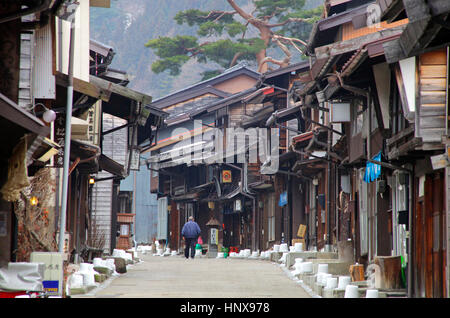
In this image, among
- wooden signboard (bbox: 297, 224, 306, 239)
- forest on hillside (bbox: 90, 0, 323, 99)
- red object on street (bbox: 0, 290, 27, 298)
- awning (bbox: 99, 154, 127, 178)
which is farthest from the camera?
forest on hillside (bbox: 90, 0, 323, 99)

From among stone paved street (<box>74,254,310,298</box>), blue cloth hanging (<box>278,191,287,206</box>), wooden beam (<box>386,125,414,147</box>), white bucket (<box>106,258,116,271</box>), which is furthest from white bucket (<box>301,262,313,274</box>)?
blue cloth hanging (<box>278,191,287,206</box>)

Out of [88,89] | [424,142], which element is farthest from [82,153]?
[424,142]

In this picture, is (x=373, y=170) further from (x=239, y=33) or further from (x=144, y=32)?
(x=144, y=32)

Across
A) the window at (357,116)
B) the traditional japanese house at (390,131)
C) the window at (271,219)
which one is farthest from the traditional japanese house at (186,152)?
the window at (357,116)

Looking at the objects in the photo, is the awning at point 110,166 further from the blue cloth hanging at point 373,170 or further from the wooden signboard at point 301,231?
the blue cloth hanging at point 373,170

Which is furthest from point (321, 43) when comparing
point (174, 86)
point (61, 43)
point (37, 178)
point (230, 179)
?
point (174, 86)

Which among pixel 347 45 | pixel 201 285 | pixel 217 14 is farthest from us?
pixel 217 14

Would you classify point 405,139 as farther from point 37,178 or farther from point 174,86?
point 174,86

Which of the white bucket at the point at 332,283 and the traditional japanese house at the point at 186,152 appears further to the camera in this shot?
the traditional japanese house at the point at 186,152

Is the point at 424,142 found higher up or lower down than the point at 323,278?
higher up

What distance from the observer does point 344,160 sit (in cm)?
2564

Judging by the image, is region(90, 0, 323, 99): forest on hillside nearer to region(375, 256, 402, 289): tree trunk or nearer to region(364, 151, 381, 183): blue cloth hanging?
region(364, 151, 381, 183): blue cloth hanging

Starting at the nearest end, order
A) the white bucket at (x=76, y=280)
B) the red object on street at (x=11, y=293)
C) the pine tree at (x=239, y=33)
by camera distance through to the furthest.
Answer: the red object on street at (x=11, y=293), the white bucket at (x=76, y=280), the pine tree at (x=239, y=33)

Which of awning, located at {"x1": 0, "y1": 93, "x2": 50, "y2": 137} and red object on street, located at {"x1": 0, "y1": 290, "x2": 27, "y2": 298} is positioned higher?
awning, located at {"x1": 0, "y1": 93, "x2": 50, "y2": 137}
